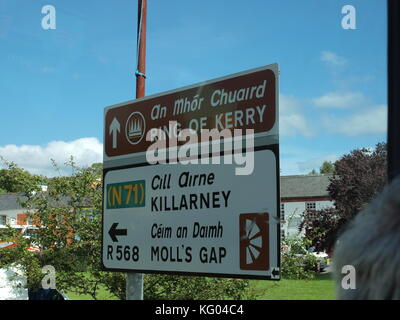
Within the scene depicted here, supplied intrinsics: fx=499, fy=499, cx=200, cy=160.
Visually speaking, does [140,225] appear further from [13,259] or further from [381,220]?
[13,259]

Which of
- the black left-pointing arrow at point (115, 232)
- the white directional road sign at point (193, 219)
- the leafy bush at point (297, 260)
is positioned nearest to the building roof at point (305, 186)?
the leafy bush at point (297, 260)

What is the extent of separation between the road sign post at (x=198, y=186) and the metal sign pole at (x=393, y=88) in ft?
6.83

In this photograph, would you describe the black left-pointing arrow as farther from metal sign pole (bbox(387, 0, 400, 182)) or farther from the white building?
the white building

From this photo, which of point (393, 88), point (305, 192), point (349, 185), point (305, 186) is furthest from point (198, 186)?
point (305, 186)

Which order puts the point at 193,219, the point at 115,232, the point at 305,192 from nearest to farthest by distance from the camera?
the point at 193,219 → the point at 115,232 → the point at 305,192

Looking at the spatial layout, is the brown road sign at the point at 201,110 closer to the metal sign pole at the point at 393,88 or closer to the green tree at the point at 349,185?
the metal sign pole at the point at 393,88

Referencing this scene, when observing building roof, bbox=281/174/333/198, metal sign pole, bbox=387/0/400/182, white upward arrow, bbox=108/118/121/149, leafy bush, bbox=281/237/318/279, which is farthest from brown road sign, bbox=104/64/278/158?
building roof, bbox=281/174/333/198

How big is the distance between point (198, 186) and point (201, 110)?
65 centimetres

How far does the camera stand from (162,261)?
171 inches

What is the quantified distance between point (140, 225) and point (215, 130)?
1267 millimetres

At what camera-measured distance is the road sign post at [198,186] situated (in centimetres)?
363

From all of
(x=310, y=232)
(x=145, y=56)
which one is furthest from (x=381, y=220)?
(x=310, y=232)

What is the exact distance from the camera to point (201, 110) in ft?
13.9

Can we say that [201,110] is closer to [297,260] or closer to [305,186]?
[297,260]
